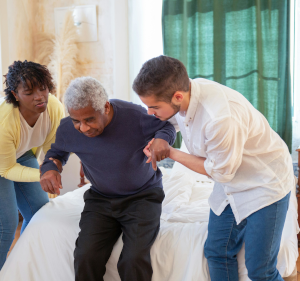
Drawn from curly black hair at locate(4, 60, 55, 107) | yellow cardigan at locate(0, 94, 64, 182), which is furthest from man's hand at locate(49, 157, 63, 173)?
curly black hair at locate(4, 60, 55, 107)

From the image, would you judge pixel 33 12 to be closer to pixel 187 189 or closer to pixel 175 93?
pixel 187 189

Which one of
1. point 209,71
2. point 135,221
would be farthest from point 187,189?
point 209,71

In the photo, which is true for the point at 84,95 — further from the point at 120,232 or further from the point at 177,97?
the point at 120,232

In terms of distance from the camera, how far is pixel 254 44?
3.04 meters

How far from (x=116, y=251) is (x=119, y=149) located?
49 cm

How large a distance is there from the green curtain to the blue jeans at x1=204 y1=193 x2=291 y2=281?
2023 mm

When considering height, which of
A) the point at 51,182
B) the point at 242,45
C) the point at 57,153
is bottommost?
the point at 51,182

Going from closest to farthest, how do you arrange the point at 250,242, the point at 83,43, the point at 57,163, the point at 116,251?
the point at 250,242 < the point at 116,251 < the point at 57,163 < the point at 83,43

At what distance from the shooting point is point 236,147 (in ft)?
3.53

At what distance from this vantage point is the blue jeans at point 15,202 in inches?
64.5

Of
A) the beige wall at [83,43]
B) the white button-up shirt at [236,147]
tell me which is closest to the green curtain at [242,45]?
the beige wall at [83,43]

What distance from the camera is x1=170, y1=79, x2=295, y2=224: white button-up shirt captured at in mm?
1066

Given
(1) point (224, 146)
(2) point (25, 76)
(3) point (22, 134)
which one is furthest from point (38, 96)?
(1) point (224, 146)

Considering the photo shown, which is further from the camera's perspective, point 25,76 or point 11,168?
point 11,168
